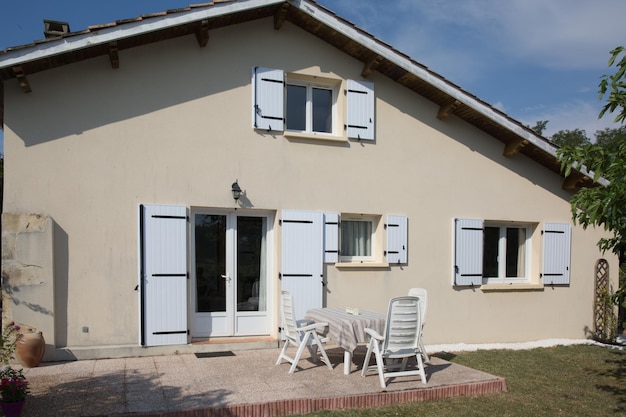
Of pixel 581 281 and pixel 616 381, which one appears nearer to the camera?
pixel 616 381

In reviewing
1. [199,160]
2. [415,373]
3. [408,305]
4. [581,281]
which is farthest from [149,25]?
[581,281]

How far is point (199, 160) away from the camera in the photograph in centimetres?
722

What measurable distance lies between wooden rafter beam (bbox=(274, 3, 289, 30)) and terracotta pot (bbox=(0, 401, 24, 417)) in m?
5.86

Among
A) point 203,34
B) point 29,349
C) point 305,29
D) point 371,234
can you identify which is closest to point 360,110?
point 305,29

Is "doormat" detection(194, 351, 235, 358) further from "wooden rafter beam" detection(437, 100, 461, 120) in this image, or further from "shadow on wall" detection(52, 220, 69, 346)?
"wooden rafter beam" detection(437, 100, 461, 120)

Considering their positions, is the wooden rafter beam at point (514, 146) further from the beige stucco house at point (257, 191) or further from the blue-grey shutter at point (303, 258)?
the blue-grey shutter at point (303, 258)

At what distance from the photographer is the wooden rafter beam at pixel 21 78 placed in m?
6.10

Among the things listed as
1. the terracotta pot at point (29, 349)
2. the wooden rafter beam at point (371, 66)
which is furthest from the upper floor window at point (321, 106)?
the terracotta pot at point (29, 349)

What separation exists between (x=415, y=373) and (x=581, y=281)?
5.66m

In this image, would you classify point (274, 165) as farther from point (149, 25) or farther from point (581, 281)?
point (581, 281)

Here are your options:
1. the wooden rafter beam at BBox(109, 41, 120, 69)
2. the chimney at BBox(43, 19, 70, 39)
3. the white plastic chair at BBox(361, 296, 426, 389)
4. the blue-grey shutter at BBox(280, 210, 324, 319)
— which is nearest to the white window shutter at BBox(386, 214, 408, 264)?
the blue-grey shutter at BBox(280, 210, 324, 319)

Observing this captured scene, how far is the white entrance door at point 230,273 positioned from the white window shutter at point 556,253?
204 inches

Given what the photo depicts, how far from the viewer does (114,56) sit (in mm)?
6672

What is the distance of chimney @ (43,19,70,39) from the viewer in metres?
6.55
